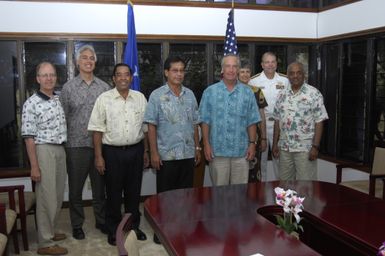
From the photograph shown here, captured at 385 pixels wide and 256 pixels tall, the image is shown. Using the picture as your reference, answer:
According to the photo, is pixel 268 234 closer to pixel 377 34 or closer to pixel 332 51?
pixel 377 34

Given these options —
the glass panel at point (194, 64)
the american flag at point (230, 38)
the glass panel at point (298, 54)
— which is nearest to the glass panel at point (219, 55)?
the glass panel at point (194, 64)

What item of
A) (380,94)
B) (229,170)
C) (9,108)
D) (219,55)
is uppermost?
(219,55)

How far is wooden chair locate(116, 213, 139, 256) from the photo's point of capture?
1329 millimetres

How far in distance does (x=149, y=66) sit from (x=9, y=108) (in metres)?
1.52

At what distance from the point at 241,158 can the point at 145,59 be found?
190 centimetres

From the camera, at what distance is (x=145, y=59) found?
175 inches

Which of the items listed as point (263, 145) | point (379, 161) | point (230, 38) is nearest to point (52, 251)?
point (263, 145)

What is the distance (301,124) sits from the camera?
132 inches

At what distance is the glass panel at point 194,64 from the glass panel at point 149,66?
0.22 m

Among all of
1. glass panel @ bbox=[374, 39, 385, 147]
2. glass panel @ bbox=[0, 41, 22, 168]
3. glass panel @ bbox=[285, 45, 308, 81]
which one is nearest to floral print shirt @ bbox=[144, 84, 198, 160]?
A: glass panel @ bbox=[0, 41, 22, 168]

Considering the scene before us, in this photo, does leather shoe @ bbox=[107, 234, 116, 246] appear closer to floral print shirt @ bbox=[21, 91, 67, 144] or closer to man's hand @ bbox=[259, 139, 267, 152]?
floral print shirt @ bbox=[21, 91, 67, 144]

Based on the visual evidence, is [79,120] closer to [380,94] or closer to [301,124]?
[301,124]

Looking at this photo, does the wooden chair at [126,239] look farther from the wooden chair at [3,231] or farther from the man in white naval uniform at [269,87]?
the man in white naval uniform at [269,87]

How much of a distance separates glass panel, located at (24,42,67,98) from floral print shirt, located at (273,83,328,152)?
2.37m
